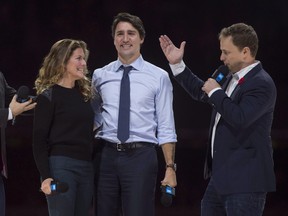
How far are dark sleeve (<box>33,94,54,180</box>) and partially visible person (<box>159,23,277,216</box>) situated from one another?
0.62m

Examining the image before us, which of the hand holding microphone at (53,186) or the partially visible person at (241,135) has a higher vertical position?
the partially visible person at (241,135)

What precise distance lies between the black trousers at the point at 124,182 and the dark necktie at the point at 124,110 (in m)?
0.07

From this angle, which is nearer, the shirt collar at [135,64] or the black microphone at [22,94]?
the black microphone at [22,94]

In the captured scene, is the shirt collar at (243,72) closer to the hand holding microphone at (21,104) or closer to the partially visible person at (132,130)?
the partially visible person at (132,130)

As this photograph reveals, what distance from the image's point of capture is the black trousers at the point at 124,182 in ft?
8.18

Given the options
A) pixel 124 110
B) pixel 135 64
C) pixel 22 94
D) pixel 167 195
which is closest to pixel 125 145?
pixel 124 110

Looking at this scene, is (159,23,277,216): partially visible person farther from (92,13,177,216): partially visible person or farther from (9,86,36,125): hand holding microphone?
(9,86,36,125): hand holding microphone

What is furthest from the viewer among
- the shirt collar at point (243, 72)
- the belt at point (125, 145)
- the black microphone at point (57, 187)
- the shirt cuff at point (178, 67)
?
the shirt cuff at point (178, 67)

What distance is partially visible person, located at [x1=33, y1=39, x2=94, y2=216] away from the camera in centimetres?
234

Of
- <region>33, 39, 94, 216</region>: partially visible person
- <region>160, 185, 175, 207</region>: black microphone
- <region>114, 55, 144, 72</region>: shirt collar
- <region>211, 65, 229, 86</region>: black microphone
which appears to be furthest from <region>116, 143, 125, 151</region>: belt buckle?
<region>211, 65, 229, 86</region>: black microphone

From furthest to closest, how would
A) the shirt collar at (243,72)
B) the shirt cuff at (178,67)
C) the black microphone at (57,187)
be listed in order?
the shirt cuff at (178,67), the shirt collar at (243,72), the black microphone at (57,187)

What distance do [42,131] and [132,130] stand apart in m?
0.40

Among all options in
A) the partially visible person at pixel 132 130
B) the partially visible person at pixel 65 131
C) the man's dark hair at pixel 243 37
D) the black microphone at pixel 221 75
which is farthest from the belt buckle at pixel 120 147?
the man's dark hair at pixel 243 37

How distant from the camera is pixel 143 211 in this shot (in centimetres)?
251
